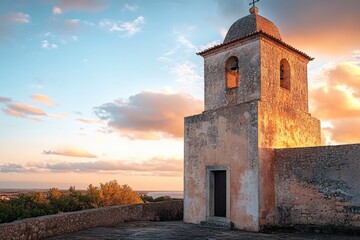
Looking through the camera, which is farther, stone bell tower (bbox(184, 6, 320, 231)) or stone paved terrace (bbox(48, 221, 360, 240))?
stone bell tower (bbox(184, 6, 320, 231))

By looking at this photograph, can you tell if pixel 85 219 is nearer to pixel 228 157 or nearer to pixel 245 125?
pixel 228 157

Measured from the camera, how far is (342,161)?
1045cm

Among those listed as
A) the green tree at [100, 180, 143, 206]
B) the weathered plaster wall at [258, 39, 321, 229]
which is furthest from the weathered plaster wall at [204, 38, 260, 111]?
the green tree at [100, 180, 143, 206]

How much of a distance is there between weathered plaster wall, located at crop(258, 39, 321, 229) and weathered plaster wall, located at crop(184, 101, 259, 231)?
28 cm

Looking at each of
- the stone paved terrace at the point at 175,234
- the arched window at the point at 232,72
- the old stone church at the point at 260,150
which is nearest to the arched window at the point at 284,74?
the old stone church at the point at 260,150

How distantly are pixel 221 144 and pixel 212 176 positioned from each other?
1.18 metres

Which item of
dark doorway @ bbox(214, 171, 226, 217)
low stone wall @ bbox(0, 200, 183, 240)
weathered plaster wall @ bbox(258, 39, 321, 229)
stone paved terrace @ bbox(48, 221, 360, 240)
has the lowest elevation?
stone paved terrace @ bbox(48, 221, 360, 240)

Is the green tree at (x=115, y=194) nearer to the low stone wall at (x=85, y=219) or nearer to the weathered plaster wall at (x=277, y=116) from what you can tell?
the low stone wall at (x=85, y=219)

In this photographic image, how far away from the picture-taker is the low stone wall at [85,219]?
8938mm

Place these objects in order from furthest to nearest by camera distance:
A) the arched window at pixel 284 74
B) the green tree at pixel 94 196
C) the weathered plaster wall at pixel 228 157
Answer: the green tree at pixel 94 196 < the arched window at pixel 284 74 < the weathered plaster wall at pixel 228 157

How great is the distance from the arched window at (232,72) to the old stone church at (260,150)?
35 mm

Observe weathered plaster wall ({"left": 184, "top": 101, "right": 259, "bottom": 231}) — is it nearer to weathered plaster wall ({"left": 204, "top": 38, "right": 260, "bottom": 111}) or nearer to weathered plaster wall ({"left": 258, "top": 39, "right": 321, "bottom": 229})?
weathered plaster wall ({"left": 258, "top": 39, "right": 321, "bottom": 229})

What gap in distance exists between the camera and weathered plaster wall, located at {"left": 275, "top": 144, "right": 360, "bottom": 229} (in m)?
10.2

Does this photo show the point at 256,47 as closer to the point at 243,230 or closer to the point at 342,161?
the point at 342,161
